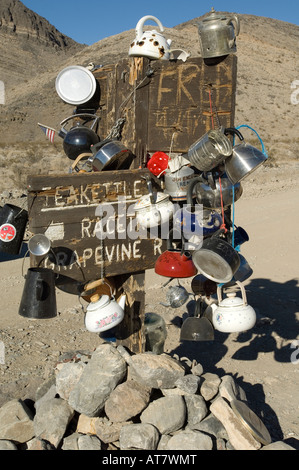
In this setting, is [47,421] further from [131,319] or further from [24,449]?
[131,319]

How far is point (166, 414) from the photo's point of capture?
2.54 m

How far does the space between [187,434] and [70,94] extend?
84.4 inches

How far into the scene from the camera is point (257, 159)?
2.62 meters

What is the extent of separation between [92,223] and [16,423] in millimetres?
1147

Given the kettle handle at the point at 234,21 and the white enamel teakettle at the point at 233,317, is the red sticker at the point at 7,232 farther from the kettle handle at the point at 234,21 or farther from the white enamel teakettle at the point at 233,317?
the kettle handle at the point at 234,21

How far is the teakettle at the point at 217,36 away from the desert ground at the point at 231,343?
149 centimetres

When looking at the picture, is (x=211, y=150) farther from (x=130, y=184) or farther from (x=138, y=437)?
(x=138, y=437)

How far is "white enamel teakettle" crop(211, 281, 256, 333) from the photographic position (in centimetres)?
271

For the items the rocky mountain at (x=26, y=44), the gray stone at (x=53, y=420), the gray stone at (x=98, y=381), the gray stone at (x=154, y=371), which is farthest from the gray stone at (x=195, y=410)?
the rocky mountain at (x=26, y=44)

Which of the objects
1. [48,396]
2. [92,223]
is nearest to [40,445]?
[48,396]

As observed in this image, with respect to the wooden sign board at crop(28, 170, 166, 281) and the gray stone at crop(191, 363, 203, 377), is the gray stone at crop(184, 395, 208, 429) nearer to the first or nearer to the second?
the gray stone at crop(191, 363, 203, 377)

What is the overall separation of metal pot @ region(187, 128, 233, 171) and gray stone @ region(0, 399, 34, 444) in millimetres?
1652

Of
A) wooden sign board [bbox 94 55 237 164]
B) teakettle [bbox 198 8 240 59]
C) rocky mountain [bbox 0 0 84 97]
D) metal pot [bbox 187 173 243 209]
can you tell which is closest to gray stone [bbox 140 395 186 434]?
metal pot [bbox 187 173 243 209]

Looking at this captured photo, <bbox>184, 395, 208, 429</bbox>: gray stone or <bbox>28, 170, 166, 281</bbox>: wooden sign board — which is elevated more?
<bbox>28, 170, 166, 281</bbox>: wooden sign board
